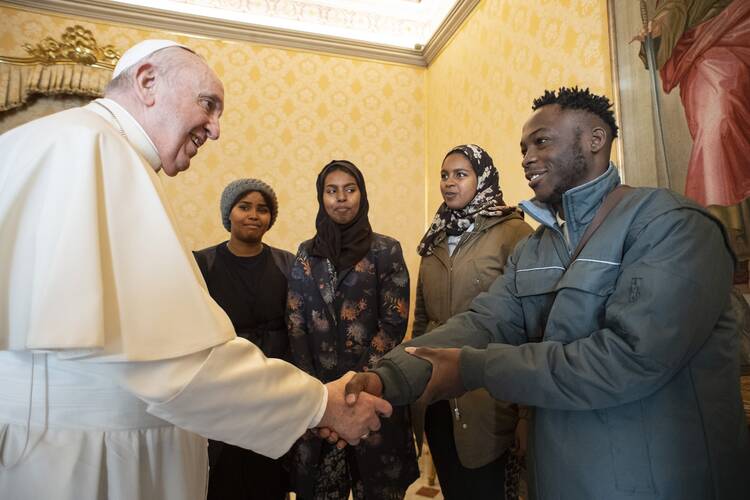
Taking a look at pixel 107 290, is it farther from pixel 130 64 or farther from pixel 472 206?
pixel 472 206

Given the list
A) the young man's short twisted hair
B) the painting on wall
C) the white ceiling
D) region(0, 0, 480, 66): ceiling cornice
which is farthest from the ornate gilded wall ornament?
the young man's short twisted hair

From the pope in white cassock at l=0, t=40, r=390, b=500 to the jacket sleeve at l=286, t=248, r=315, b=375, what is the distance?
1085 mm

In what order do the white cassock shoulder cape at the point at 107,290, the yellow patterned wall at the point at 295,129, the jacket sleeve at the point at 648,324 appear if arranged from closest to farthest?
the white cassock shoulder cape at the point at 107,290
the jacket sleeve at the point at 648,324
the yellow patterned wall at the point at 295,129

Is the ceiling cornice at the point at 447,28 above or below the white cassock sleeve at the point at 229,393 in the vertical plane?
above

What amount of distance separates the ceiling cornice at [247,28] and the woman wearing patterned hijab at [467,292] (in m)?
2.93

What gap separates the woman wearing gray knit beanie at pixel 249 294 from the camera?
241 centimetres

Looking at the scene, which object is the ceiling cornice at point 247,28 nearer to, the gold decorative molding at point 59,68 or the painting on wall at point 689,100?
the gold decorative molding at point 59,68

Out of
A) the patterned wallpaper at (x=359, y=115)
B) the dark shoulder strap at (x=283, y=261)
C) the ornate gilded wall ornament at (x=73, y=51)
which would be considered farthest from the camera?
the ornate gilded wall ornament at (x=73, y=51)

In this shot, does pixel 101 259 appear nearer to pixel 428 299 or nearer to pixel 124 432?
pixel 124 432

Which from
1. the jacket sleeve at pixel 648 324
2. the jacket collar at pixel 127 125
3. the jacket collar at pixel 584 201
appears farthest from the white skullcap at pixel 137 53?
the jacket sleeve at pixel 648 324

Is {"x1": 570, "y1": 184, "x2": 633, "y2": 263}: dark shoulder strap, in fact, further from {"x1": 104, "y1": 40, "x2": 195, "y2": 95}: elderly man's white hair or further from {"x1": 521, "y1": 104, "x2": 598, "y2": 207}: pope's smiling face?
{"x1": 104, "y1": 40, "x2": 195, "y2": 95}: elderly man's white hair

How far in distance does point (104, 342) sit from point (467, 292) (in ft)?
5.11

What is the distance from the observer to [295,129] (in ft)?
16.9

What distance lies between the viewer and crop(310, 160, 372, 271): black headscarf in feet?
8.17
